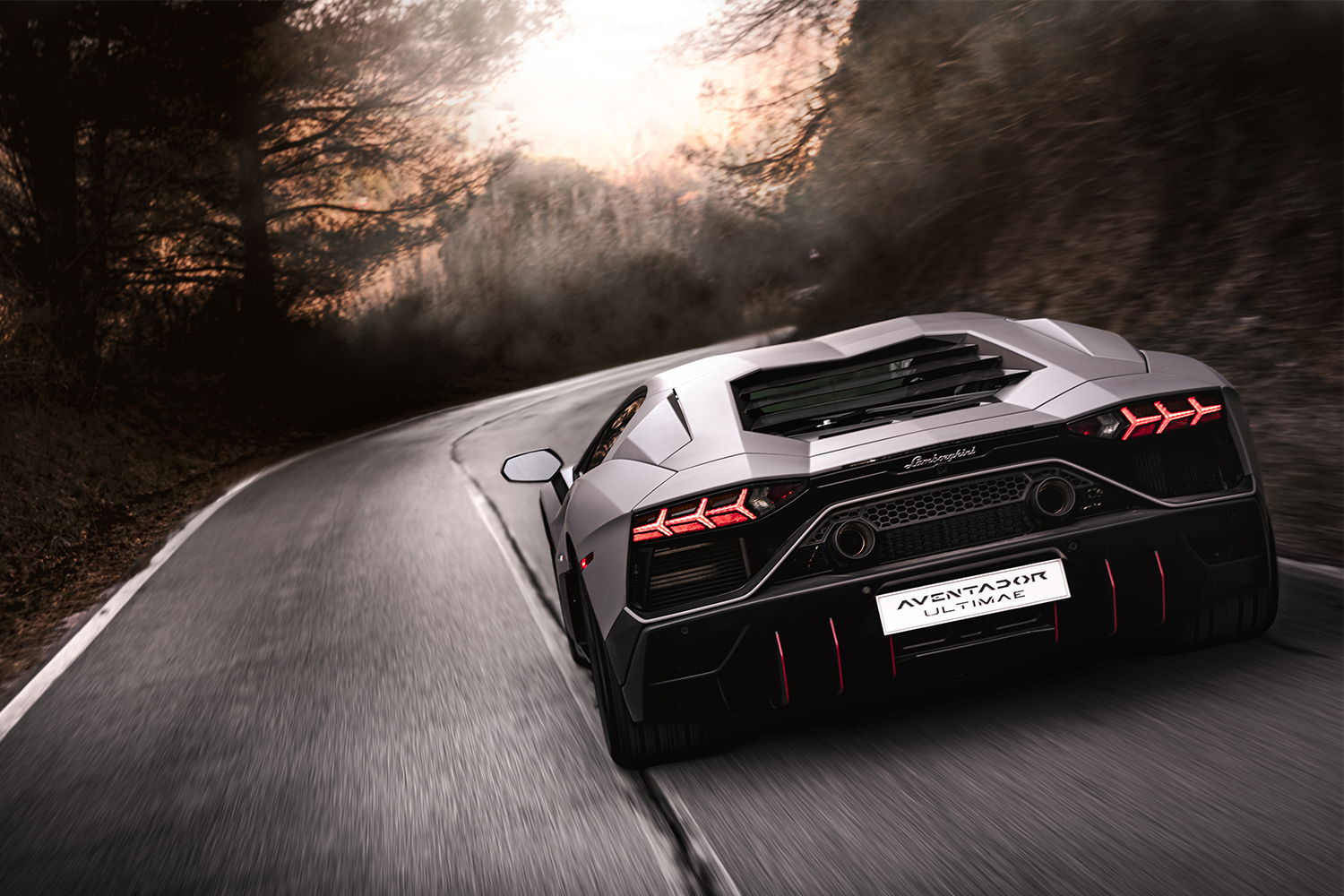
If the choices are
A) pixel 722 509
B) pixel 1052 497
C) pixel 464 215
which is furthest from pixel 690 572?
pixel 464 215

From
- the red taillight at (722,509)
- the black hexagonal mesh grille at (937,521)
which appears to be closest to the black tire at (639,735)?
the red taillight at (722,509)

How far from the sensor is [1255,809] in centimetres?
270

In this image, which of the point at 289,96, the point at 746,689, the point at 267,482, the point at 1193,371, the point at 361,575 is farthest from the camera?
the point at 289,96

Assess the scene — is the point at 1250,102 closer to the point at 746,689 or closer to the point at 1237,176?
the point at 1237,176

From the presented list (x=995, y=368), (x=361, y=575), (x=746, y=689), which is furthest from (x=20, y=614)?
(x=995, y=368)

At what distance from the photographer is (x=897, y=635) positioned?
10.1 feet

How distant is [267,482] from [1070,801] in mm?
12164

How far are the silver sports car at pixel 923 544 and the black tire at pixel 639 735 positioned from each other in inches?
5.7

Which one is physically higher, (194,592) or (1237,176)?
(1237,176)

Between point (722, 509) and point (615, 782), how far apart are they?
3.49 feet

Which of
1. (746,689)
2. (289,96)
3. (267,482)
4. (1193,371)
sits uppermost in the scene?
(289,96)

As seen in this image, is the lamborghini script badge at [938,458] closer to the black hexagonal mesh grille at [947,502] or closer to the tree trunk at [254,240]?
the black hexagonal mesh grille at [947,502]

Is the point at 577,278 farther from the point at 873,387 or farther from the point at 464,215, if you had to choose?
the point at 873,387

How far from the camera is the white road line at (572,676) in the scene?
9.41ft
